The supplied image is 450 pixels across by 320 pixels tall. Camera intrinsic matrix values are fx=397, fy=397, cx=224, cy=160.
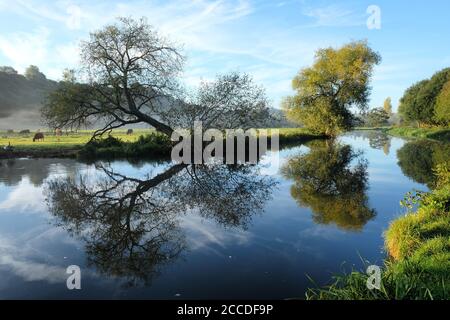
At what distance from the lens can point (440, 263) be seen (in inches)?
245

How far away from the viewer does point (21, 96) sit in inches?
6658

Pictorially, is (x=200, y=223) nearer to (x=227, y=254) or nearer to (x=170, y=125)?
(x=227, y=254)

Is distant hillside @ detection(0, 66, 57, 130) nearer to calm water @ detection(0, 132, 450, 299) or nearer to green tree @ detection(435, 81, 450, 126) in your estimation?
green tree @ detection(435, 81, 450, 126)

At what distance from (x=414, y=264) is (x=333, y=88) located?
51805 millimetres

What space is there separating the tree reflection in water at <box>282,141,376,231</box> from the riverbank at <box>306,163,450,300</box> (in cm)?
150

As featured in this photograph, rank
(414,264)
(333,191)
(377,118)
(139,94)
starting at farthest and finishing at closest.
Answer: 1. (377,118)
2. (139,94)
3. (333,191)
4. (414,264)

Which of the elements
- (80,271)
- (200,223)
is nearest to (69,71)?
(200,223)

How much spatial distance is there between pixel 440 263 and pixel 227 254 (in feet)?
12.4

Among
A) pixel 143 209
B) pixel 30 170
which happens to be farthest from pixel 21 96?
pixel 143 209

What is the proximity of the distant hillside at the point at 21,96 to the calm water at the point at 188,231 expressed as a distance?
134 m

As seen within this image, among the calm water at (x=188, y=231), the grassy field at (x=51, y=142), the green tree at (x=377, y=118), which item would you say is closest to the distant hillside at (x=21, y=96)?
the green tree at (x=377, y=118)

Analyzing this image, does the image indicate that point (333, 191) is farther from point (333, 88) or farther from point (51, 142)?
point (333, 88)

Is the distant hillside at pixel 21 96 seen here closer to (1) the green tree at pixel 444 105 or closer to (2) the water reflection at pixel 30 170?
(1) the green tree at pixel 444 105

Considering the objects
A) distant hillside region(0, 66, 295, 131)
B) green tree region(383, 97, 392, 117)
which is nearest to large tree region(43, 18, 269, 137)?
distant hillside region(0, 66, 295, 131)
